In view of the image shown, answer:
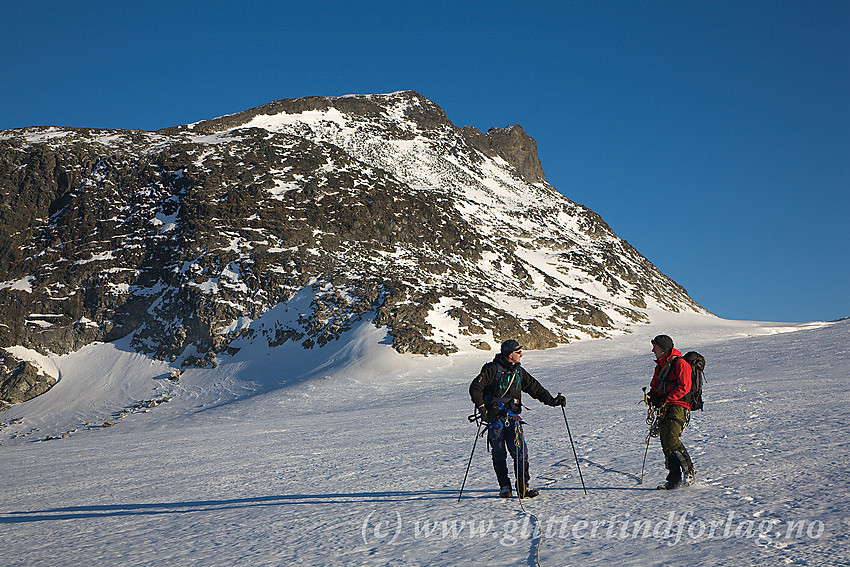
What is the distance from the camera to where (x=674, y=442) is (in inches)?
287

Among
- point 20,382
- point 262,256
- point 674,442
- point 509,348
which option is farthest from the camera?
point 262,256

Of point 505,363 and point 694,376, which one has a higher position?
point 505,363

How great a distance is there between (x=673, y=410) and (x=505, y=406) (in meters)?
2.19

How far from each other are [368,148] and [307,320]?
47.7m

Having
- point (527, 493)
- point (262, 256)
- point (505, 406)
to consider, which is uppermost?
point (262, 256)

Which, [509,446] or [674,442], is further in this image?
[509,446]

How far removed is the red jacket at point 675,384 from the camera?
7.36 m

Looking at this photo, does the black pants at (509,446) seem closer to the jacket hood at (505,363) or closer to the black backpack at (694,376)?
the jacket hood at (505,363)

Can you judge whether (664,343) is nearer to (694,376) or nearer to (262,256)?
(694,376)

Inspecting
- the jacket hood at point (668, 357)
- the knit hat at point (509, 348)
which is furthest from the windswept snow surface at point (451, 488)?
the knit hat at point (509, 348)

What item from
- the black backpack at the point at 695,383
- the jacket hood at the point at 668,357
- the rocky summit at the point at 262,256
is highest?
the rocky summit at the point at 262,256

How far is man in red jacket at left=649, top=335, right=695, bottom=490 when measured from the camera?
735cm

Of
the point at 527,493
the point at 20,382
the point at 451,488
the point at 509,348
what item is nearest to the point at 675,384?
the point at 509,348

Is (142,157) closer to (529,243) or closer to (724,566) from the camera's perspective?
(529,243)
